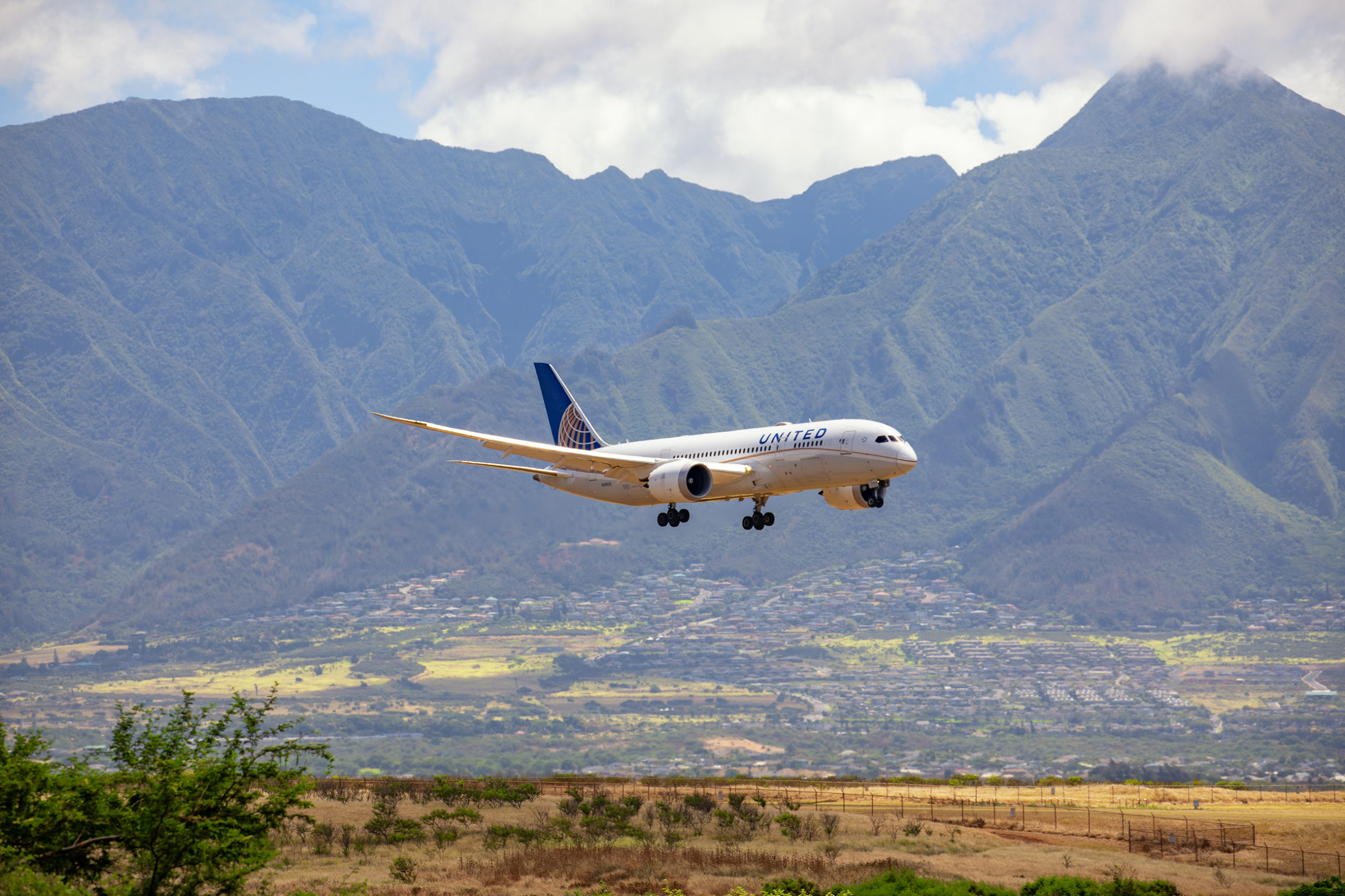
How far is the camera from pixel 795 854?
61.4 meters

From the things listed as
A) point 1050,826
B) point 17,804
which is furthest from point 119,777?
point 1050,826

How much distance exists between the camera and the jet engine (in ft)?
217

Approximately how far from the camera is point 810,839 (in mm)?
65688

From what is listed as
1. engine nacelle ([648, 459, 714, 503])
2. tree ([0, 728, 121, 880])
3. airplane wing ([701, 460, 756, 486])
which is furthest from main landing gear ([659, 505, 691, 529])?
tree ([0, 728, 121, 880])

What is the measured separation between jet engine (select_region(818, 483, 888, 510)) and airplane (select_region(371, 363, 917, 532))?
0.07m

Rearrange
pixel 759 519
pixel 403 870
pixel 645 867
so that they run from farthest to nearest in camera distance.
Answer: pixel 759 519 → pixel 645 867 → pixel 403 870

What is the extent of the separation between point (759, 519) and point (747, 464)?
13.4ft

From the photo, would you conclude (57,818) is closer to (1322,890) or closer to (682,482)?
(682,482)

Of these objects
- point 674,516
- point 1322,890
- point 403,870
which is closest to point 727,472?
point 674,516

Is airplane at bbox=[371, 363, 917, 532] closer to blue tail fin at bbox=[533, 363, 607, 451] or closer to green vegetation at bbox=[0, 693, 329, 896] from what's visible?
blue tail fin at bbox=[533, 363, 607, 451]

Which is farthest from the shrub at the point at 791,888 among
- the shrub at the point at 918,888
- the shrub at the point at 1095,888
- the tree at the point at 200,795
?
the tree at the point at 200,795

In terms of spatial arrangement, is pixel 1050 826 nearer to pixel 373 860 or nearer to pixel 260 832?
pixel 373 860

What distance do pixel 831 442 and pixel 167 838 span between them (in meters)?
37.0

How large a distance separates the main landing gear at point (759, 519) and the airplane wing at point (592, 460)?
3034mm
